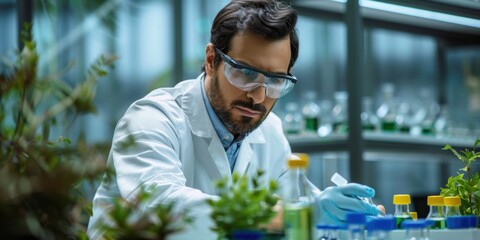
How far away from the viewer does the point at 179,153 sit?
2.38 metres

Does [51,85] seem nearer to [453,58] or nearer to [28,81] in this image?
[28,81]

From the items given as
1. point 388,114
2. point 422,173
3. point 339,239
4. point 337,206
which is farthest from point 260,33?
point 422,173

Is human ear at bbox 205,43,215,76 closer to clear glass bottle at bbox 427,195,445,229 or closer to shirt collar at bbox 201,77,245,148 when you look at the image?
shirt collar at bbox 201,77,245,148

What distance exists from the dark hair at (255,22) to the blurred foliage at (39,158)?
131 cm

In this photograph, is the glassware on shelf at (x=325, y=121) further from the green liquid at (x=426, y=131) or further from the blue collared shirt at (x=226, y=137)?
the blue collared shirt at (x=226, y=137)

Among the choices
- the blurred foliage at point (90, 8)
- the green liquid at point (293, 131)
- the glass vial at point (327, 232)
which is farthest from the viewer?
the blurred foliage at point (90, 8)

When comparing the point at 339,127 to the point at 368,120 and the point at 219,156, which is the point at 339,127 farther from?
the point at 219,156

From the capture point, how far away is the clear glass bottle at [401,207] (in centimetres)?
184

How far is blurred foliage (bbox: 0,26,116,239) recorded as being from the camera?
913mm

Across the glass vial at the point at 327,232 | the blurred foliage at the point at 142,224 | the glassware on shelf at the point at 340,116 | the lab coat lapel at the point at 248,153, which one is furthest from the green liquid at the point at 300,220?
the glassware on shelf at the point at 340,116

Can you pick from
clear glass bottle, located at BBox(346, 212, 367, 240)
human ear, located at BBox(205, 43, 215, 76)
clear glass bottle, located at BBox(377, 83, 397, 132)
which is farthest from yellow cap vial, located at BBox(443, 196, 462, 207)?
clear glass bottle, located at BBox(377, 83, 397, 132)

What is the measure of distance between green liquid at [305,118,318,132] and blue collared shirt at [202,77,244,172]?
5.16 feet

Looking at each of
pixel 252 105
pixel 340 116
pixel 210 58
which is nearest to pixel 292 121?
pixel 340 116

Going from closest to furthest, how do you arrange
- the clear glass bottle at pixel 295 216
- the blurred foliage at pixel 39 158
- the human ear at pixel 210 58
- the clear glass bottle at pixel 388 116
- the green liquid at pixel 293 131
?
the blurred foliage at pixel 39 158, the clear glass bottle at pixel 295 216, the human ear at pixel 210 58, the green liquid at pixel 293 131, the clear glass bottle at pixel 388 116
